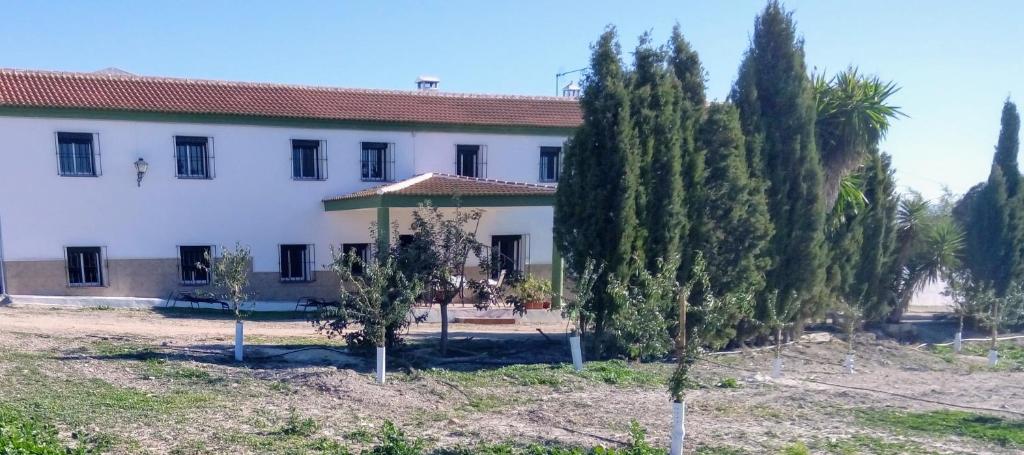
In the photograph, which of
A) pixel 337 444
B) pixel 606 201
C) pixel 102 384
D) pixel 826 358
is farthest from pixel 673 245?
pixel 102 384

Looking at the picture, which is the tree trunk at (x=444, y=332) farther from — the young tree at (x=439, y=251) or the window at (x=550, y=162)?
the window at (x=550, y=162)

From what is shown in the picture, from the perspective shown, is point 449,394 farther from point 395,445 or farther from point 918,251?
point 918,251

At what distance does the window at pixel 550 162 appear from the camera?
23.8m

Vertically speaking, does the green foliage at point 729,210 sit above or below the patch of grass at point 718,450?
above

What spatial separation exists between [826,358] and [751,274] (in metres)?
3.39

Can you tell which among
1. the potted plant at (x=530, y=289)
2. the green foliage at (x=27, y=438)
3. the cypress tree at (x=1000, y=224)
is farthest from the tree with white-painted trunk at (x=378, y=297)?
the cypress tree at (x=1000, y=224)

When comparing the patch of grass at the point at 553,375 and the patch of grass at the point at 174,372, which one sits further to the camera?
the patch of grass at the point at 553,375

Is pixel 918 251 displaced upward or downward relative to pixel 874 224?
downward

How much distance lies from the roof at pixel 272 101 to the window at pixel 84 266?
3802 millimetres

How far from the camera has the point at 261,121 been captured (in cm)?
→ 2088

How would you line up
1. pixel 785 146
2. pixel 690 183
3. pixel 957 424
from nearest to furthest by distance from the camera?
pixel 957 424 → pixel 690 183 → pixel 785 146

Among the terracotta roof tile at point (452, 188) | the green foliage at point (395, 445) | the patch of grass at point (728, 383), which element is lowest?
the patch of grass at point (728, 383)

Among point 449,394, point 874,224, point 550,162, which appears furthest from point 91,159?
point 874,224

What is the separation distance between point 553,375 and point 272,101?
1365 cm
